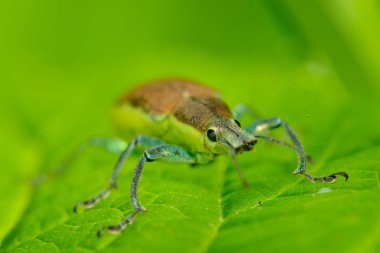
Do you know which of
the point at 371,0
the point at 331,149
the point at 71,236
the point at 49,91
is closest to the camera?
the point at 71,236

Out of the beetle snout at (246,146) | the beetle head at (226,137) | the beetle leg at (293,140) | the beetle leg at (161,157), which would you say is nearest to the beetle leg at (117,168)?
the beetle leg at (161,157)

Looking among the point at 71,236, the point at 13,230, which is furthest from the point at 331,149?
the point at 13,230

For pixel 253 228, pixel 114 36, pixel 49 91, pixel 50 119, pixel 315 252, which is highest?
pixel 114 36

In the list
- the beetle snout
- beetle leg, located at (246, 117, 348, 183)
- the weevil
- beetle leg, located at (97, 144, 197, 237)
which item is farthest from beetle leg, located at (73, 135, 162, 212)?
the beetle snout

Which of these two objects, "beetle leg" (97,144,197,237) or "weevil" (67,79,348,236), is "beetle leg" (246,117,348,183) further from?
"beetle leg" (97,144,197,237)

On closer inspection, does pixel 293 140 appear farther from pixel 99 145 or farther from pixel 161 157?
pixel 99 145

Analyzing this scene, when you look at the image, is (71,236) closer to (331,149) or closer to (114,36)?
(331,149)
